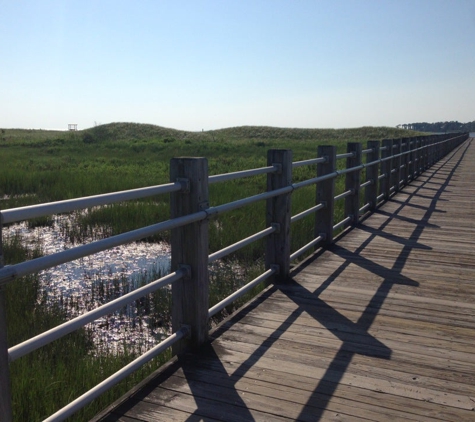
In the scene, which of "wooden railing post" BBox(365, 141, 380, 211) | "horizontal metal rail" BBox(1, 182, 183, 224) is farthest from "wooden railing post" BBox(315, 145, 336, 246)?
"horizontal metal rail" BBox(1, 182, 183, 224)

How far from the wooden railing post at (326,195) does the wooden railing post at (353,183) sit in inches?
46.2

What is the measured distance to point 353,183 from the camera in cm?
792

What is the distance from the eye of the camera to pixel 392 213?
943 centimetres

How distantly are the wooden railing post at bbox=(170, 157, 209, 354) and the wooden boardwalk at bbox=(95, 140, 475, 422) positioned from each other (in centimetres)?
18

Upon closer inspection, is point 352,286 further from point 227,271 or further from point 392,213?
point 392,213

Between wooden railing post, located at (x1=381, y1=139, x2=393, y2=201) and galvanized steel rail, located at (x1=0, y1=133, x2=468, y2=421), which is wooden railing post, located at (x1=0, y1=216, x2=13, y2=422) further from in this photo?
wooden railing post, located at (x1=381, y1=139, x2=393, y2=201)

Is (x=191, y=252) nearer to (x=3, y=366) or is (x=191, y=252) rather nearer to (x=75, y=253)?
(x=75, y=253)

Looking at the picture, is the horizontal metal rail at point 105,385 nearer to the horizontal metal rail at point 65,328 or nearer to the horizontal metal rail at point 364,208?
the horizontal metal rail at point 65,328

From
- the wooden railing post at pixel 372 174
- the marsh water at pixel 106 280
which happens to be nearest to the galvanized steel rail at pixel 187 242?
the marsh water at pixel 106 280

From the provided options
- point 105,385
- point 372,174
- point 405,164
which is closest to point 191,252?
point 105,385

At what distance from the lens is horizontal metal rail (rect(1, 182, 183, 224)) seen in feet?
7.23

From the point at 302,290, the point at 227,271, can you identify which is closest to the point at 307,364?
the point at 302,290

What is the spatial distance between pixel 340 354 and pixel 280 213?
1.72 m

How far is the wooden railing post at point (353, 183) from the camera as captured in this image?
7742 mm
